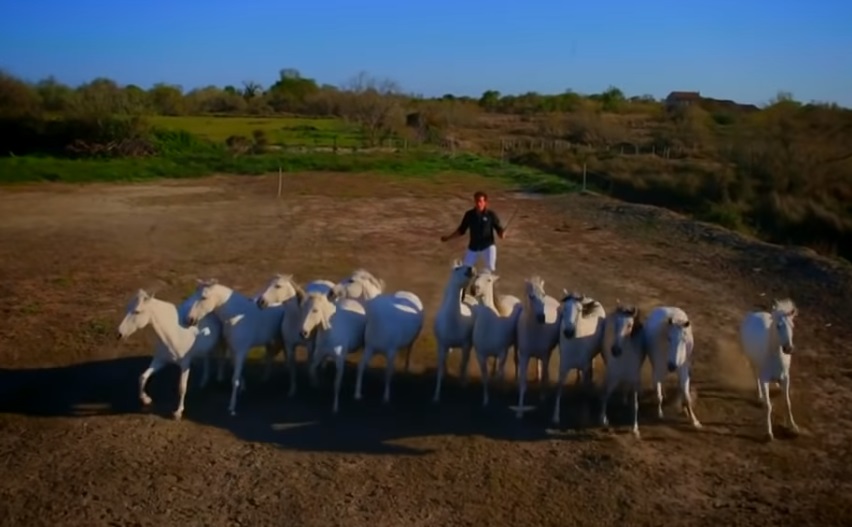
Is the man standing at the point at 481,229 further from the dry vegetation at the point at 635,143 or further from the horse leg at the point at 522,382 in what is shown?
the dry vegetation at the point at 635,143

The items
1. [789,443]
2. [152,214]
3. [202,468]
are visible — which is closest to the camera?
[202,468]

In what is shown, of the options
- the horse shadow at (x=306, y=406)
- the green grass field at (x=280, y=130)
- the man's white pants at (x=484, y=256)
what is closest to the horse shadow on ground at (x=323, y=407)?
the horse shadow at (x=306, y=406)

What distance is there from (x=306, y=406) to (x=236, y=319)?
1.29 metres

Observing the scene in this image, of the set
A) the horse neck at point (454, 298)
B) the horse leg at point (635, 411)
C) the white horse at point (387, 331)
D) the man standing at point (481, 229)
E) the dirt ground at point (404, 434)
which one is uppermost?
the man standing at point (481, 229)

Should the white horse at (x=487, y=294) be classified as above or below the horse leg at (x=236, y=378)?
above

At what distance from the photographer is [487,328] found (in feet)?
35.2

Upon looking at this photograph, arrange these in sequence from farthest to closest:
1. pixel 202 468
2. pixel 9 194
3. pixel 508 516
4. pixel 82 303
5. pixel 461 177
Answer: pixel 461 177 → pixel 9 194 → pixel 82 303 → pixel 202 468 → pixel 508 516

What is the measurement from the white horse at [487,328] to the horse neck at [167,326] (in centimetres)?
334

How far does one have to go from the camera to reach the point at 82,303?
15.1 m

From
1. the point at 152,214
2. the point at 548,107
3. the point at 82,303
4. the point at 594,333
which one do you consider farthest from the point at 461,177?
the point at 548,107

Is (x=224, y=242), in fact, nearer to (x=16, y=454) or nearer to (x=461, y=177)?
(x=16, y=454)

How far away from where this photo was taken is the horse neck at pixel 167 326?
10109 mm

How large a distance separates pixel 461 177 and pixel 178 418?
27392 mm

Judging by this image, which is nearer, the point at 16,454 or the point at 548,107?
the point at 16,454
